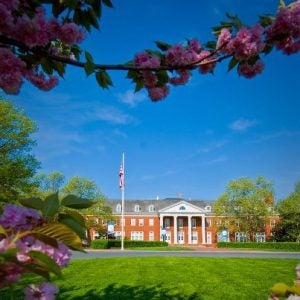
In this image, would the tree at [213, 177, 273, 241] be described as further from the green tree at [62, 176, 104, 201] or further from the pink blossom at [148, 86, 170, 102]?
the pink blossom at [148, 86, 170, 102]

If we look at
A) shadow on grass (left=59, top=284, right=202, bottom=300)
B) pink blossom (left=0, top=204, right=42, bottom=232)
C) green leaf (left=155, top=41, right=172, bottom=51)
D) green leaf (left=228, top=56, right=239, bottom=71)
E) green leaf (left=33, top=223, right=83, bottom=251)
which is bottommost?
shadow on grass (left=59, top=284, right=202, bottom=300)

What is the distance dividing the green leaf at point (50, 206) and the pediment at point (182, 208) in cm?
7626

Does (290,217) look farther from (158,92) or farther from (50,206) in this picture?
(50,206)

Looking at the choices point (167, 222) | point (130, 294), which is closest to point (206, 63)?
point (130, 294)

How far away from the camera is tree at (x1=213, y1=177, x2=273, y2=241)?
54.9 metres

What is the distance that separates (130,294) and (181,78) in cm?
720

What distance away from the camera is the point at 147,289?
9.71 meters

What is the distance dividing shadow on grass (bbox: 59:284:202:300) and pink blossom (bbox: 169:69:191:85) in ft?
21.5

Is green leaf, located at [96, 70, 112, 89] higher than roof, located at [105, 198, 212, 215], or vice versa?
roof, located at [105, 198, 212, 215]

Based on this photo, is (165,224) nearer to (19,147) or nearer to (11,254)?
(19,147)

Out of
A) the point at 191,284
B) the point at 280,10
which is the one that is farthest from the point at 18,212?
the point at 191,284

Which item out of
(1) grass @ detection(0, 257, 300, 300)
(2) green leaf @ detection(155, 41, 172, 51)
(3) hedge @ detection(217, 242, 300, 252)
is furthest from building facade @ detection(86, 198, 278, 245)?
(2) green leaf @ detection(155, 41, 172, 51)

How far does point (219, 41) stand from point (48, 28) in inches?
36.0

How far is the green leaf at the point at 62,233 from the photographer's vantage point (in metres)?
1.08
